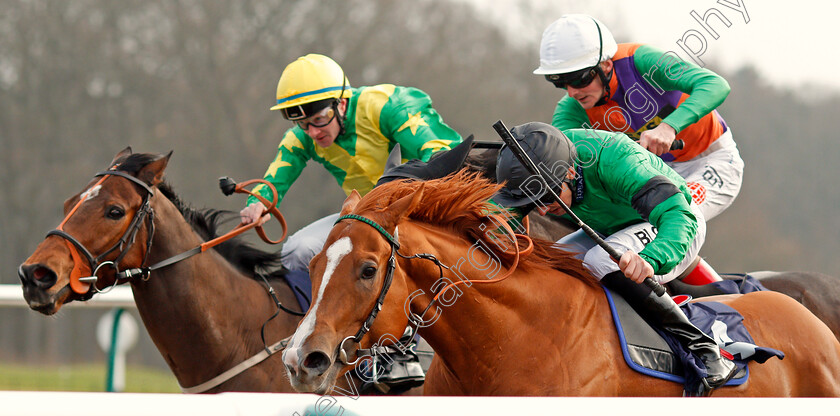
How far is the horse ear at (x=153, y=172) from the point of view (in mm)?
3342

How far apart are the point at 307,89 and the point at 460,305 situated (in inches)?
73.2

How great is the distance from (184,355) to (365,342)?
1440mm

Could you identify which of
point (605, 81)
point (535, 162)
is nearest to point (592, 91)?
point (605, 81)

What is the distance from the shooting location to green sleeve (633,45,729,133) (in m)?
3.15

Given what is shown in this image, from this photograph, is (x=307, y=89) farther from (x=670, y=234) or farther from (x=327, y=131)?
(x=670, y=234)

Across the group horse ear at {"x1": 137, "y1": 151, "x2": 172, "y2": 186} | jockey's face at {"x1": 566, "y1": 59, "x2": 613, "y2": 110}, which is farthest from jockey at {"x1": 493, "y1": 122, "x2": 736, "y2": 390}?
horse ear at {"x1": 137, "y1": 151, "x2": 172, "y2": 186}

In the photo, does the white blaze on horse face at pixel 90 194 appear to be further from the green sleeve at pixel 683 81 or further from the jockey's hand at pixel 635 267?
the green sleeve at pixel 683 81

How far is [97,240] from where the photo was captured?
10.3ft

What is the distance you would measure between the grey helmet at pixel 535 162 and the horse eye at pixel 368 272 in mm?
599

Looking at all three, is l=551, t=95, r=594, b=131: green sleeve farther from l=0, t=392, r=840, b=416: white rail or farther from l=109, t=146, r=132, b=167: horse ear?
l=0, t=392, r=840, b=416: white rail

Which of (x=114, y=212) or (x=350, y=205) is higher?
(x=350, y=205)

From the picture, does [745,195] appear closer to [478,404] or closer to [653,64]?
[653,64]

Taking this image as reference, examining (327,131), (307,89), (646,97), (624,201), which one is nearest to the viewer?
(624,201)

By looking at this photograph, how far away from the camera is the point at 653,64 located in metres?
3.39
